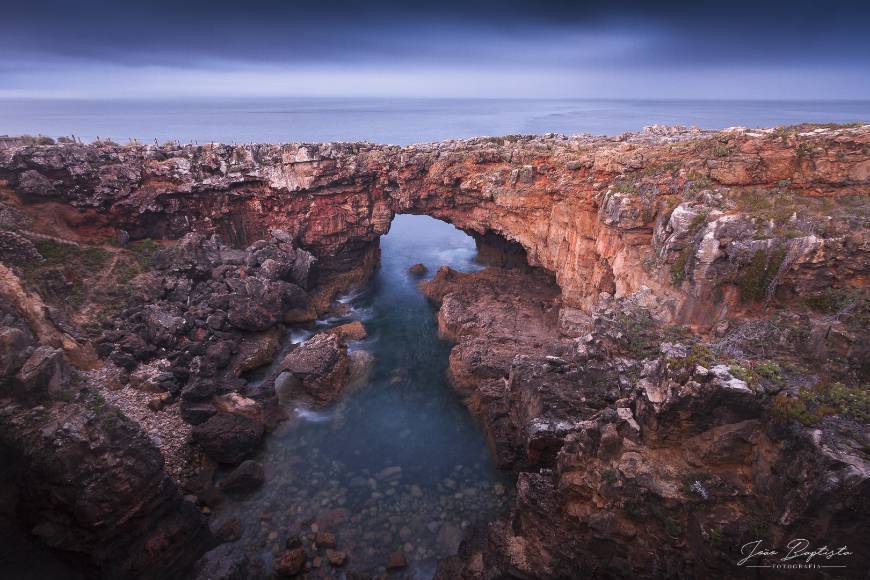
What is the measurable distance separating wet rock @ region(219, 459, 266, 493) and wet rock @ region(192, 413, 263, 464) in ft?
3.42

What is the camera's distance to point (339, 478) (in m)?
20.0

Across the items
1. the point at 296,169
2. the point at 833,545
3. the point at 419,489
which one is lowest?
the point at 419,489

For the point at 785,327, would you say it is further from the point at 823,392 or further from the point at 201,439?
the point at 201,439

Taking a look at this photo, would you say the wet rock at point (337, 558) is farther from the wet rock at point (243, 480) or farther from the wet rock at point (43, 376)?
the wet rock at point (43, 376)

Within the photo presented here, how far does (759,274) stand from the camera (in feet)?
52.3

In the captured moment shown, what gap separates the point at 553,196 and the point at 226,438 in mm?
22452

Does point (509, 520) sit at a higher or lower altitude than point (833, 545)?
lower

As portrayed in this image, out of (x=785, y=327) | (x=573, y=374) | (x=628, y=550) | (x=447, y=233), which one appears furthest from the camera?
(x=447, y=233)

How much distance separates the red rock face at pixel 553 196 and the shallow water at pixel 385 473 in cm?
1028

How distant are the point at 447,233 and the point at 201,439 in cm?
4258

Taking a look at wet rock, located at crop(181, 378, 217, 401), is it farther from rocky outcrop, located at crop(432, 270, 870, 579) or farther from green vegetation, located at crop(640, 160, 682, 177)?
green vegetation, located at crop(640, 160, 682, 177)

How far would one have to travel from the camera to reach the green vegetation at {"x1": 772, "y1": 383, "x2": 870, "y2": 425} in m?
11.4

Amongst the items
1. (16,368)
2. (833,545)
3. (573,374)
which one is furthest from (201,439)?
(833,545)
